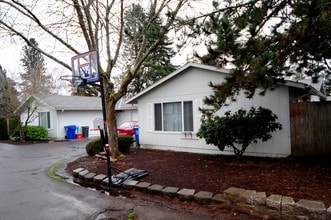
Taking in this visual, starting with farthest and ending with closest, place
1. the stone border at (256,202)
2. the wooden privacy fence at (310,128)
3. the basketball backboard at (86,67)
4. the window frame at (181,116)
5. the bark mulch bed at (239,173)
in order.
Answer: the window frame at (181,116) → the wooden privacy fence at (310,128) → the basketball backboard at (86,67) → the bark mulch bed at (239,173) → the stone border at (256,202)

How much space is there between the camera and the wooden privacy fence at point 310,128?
840cm

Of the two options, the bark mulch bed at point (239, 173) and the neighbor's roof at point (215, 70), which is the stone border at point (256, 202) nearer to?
the bark mulch bed at point (239, 173)

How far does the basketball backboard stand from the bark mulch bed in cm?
303

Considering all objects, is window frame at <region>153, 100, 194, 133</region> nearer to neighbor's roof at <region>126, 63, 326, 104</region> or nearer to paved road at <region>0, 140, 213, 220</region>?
neighbor's roof at <region>126, 63, 326, 104</region>

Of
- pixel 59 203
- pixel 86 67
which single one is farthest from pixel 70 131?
pixel 59 203

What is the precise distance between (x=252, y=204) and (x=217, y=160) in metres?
4.30

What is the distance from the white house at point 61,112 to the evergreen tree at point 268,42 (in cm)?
1697

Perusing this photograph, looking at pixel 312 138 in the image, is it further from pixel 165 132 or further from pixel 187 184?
pixel 165 132

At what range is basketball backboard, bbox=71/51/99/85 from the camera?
722 cm

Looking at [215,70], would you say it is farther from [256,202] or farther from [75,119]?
[75,119]

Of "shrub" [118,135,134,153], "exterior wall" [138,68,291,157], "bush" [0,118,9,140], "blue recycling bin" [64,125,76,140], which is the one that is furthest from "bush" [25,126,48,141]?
"shrub" [118,135,134,153]

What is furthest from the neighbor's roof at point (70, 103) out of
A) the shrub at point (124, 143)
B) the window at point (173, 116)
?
the window at point (173, 116)

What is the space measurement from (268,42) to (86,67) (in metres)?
5.11

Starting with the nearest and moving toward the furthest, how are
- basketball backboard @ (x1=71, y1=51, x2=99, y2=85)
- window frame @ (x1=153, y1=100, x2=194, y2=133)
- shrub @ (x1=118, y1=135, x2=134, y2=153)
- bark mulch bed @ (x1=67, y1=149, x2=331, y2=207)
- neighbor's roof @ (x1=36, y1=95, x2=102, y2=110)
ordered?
1. bark mulch bed @ (x1=67, y1=149, x2=331, y2=207)
2. basketball backboard @ (x1=71, y1=51, x2=99, y2=85)
3. window frame @ (x1=153, y1=100, x2=194, y2=133)
4. shrub @ (x1=118, y1=135, x2=134, y2=153)
5. neighbor's roof @ (x1=36, y1=95, x2=102, y2=110)
